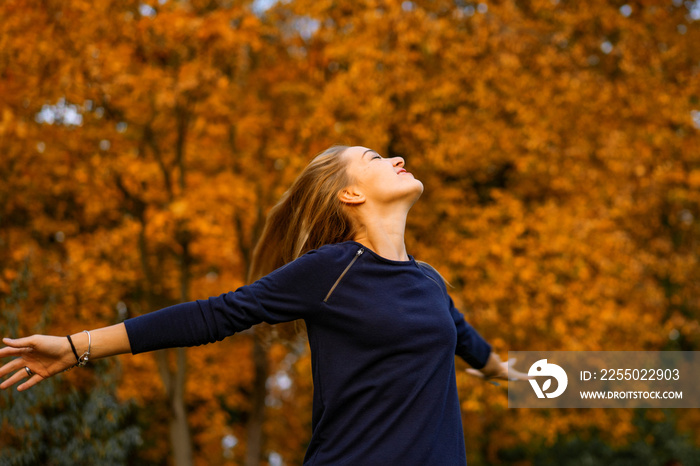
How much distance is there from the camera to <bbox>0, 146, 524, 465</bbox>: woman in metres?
1.97

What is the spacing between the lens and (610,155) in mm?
8969

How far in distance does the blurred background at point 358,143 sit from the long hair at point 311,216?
15.5 ft

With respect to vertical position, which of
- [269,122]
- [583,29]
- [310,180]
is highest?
[583,29]

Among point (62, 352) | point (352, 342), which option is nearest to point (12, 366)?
point (62, 352)

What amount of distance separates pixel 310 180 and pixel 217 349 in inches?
386

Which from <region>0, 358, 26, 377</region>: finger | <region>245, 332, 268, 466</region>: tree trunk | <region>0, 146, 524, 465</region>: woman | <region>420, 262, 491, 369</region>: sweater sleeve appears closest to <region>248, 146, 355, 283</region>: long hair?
<region>0, 146, 524, 465</region>: woman

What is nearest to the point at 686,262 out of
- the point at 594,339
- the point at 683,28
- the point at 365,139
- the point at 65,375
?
the point at 594,339

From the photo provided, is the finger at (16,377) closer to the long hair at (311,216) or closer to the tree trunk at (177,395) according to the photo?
the long hair at (311,216)

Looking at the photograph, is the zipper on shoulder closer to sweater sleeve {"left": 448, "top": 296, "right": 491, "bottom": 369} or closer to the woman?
the woman

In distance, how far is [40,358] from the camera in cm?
196

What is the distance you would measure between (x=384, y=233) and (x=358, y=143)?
601cm

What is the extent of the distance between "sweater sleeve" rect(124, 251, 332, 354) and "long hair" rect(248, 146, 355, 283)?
0.33m

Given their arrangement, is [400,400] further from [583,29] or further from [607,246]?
[583,29]

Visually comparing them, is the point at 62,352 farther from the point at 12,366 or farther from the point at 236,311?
the point at 236,311
